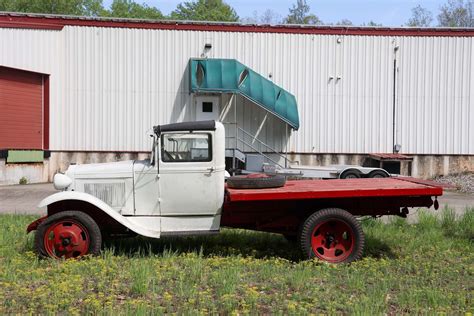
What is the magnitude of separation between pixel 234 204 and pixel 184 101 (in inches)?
492

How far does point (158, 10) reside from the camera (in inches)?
2532

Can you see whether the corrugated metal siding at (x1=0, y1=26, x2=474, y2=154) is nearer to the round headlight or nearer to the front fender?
the round headlight

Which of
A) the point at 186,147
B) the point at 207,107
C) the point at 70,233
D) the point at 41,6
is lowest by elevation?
the point at 70,233

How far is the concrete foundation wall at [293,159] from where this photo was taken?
17.5 m

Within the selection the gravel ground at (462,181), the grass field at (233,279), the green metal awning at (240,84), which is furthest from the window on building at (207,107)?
the grass field at (233,279)

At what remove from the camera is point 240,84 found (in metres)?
17.7

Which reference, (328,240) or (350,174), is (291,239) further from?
(350,174)

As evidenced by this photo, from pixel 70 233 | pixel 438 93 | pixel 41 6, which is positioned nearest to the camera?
pixel 70 233

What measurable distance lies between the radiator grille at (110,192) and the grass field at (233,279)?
0.67 metres

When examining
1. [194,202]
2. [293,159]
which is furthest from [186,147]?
[293,159]

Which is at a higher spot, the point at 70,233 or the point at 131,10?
the point at 131,10

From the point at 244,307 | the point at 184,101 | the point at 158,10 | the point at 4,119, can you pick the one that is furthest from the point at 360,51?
the point at 158,10

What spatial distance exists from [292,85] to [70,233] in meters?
13.9

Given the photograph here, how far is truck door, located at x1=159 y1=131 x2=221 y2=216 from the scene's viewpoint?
7082 mm
